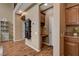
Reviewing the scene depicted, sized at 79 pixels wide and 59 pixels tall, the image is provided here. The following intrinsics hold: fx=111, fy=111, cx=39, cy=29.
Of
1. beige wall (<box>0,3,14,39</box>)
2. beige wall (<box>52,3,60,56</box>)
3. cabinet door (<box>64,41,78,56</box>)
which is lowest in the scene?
cabinet door (<box>64,41,78,56</box>)

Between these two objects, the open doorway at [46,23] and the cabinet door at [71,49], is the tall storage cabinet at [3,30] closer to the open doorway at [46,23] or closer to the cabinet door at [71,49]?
the open doorway at [46,23]

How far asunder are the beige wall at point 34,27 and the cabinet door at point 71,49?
0.51 m

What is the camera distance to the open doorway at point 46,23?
74.0 inches

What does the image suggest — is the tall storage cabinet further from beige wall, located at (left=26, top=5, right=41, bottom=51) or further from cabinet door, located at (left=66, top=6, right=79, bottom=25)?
cabinet door, located at (left=66, top=6, right=79, bottom=25)

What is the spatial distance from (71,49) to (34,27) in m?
0.81

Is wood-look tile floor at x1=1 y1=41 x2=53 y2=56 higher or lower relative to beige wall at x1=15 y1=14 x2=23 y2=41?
lower

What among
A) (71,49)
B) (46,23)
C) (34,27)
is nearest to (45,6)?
(46,23)

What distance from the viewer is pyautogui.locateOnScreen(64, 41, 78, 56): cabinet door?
1944 millimetres

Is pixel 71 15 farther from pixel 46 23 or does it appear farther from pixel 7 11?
pixel 7 11

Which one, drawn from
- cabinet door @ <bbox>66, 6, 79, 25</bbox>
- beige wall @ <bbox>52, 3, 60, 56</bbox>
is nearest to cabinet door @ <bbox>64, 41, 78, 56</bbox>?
beige wall @ <bbox>52, 3, 60, 56</bbox>

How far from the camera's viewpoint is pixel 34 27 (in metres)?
1.95

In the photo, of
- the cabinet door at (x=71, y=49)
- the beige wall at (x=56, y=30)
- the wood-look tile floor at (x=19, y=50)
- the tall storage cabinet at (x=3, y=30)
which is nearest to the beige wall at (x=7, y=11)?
the tall storage cabinet at (x=3, y=30)

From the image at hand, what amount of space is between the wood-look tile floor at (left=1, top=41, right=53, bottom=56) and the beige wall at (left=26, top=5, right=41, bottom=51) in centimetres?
9

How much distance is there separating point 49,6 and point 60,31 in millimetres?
461
